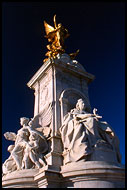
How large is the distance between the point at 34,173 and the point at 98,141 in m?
2.63

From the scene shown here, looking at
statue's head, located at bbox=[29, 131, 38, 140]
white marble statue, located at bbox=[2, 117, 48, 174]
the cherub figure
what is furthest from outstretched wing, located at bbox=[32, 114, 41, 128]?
the cherub figure

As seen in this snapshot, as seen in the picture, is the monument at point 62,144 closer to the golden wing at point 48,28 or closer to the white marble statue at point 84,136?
the white marble statue at point 84,136

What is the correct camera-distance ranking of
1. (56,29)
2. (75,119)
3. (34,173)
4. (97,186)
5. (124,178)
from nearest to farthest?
(97,186) → (124,178) → (34,173) → (75,119) → (56,29)

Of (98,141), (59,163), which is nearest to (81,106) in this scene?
(98,141)

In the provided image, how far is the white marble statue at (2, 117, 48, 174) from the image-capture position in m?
8.51

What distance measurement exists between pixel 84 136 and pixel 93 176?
1.57m

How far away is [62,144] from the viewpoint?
29.9 ft

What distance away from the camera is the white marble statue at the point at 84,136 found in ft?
26.3

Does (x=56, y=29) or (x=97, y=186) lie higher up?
(x=56, y=29)

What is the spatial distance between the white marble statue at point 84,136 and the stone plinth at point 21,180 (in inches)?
54.6

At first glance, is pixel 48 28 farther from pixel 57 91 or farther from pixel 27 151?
pixel 27 151

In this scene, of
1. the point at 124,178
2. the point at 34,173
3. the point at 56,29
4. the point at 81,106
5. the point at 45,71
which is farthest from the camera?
the point at 56,29

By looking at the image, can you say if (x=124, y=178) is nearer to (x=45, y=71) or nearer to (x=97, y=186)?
(x=97, y=186)

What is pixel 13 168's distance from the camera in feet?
29.5
